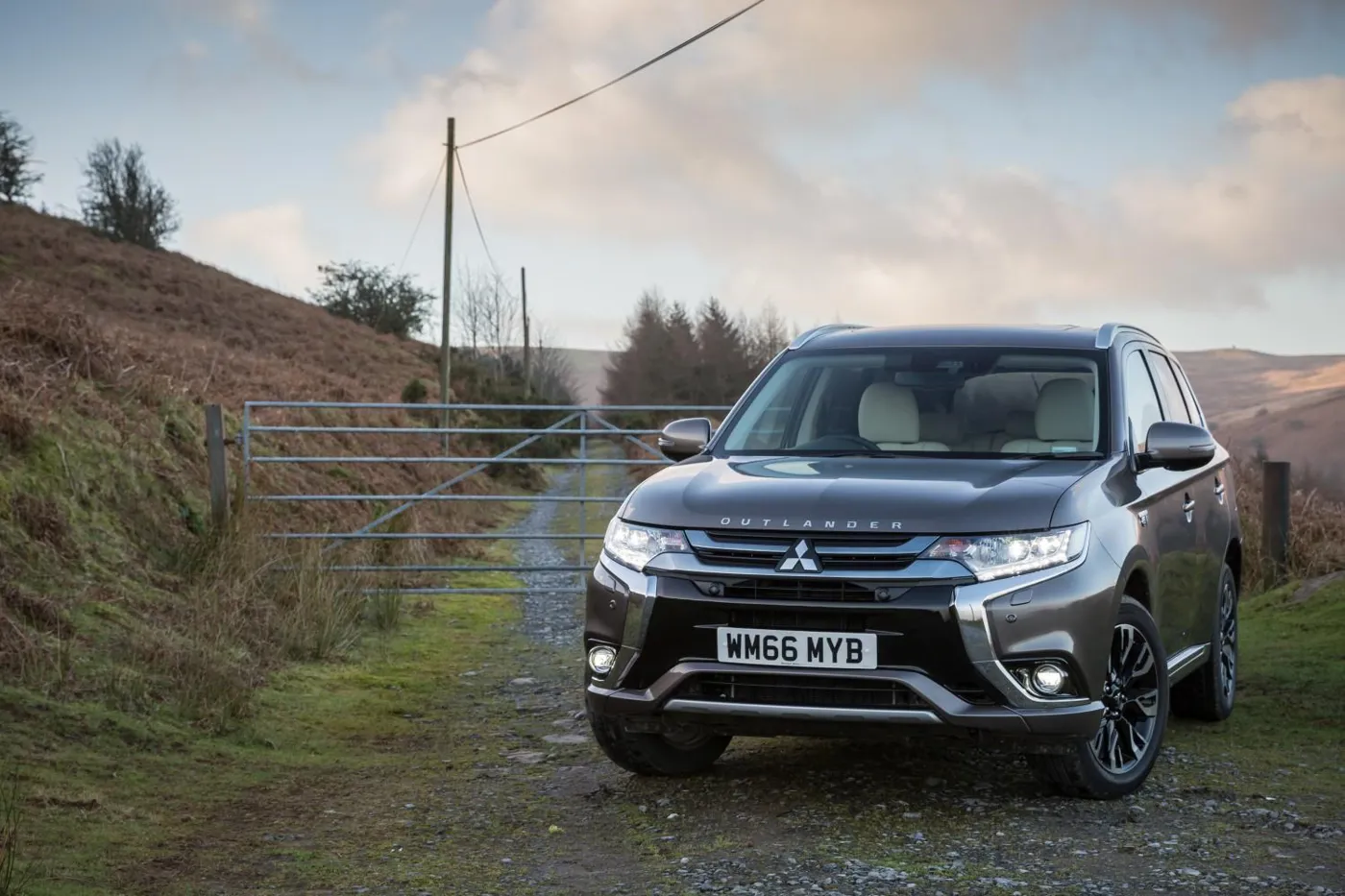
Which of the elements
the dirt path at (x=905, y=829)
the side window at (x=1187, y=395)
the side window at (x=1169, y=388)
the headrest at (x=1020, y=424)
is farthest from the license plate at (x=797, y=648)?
the side window at (x=1187, y=395)

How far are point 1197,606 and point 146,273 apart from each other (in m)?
44.1

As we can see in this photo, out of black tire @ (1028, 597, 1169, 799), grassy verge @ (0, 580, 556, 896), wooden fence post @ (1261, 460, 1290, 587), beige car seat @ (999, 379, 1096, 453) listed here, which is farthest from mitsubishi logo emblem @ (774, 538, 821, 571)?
wooden fence post @ (1261, 460, 1290, 587)

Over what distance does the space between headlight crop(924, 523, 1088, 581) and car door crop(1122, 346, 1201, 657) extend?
0.85m

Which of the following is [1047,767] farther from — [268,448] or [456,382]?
[456,382]

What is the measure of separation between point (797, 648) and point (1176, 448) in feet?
6.40

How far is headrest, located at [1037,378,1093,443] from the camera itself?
650 centimetres

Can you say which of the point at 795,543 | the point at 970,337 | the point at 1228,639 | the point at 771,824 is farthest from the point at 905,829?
the point at 1228,639

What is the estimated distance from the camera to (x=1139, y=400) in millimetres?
6965

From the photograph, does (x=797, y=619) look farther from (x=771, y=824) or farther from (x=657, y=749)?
(x=657, y=749)

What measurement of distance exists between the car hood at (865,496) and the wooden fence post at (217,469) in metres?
7.79

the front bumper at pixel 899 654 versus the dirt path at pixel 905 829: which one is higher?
the front bumper at pixel 899 654

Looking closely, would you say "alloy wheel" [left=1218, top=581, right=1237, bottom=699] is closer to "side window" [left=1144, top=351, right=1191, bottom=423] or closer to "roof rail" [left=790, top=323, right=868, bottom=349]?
"side window" [left=1144, top=351, right=1191, bottom=423]

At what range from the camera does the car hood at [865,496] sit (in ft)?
17.9

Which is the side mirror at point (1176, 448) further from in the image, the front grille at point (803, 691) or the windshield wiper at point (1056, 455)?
the front grille at point (803, 691)
